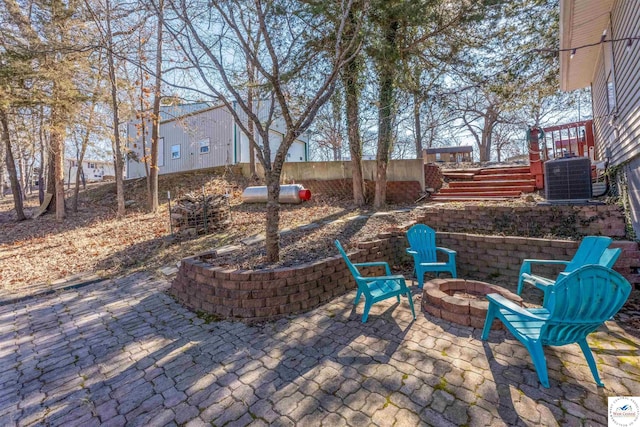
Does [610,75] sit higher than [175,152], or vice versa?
[175,152]

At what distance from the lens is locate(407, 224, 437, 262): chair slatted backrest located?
4227 millimetres

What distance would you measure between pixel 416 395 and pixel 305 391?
2.51ft

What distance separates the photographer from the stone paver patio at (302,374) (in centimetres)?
181

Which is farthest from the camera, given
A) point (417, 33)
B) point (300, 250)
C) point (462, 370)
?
point (417, 33)

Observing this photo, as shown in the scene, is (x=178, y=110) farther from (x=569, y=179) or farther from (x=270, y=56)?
(x=569, y=179)

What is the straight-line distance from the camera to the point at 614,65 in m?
5.18

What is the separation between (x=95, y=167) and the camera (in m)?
36.4

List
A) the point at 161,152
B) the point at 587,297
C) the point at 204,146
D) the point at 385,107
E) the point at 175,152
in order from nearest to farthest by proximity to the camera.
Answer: the point at 587,297
the point at 385,107
the point at 204,146
the point at 175,152
the point at 161,152

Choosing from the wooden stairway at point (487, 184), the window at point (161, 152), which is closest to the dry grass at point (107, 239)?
the wooden stairway at point (487, 184)

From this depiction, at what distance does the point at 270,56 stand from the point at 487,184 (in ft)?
22.1

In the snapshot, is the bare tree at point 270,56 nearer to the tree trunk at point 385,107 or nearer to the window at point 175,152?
the tree trunk at point 385,107

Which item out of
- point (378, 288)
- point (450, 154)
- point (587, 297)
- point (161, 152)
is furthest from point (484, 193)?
point (450, 154)

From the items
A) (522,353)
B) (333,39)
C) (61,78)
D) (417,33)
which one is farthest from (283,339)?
(61,78)

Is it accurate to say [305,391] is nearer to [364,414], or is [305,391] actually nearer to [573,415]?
[364,414]
